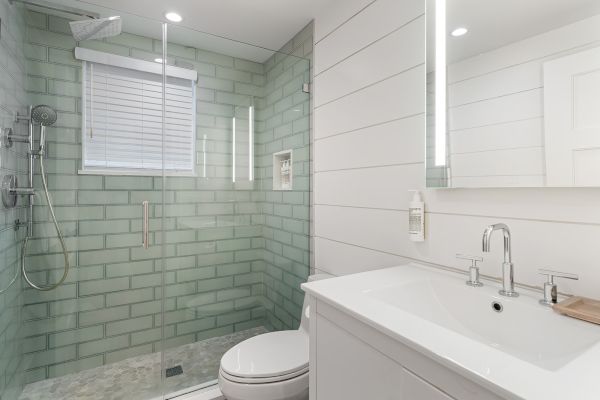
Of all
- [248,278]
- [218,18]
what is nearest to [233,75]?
[218,18]

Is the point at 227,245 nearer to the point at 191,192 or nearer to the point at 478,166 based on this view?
the point at 191,192

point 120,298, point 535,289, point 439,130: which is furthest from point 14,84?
point 535,289

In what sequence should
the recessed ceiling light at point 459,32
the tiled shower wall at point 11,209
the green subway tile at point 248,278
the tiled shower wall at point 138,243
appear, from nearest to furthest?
the recessed ceiling light at point 459,32 < the tiled shower wall at point 11,209 < the tiled shower wall at point 138,243 < the green subway tile at point 248,278

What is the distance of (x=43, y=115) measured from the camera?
1.75 meters

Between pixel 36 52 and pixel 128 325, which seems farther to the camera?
pixel 128 325

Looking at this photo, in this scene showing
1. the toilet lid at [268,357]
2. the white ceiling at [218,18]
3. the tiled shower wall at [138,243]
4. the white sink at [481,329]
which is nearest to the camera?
the white sink at [481,329]

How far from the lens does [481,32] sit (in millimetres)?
1118

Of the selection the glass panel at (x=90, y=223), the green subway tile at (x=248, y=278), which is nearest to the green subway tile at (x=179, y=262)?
the glass panel at (x=90, y=223)

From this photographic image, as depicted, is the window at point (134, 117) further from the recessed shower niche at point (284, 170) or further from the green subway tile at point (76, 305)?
the green subway tile at point (76, 305)

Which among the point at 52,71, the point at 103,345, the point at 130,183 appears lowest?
the point at 103,345

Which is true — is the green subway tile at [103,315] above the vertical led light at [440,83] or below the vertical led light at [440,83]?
below

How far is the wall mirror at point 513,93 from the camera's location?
86 centimetres

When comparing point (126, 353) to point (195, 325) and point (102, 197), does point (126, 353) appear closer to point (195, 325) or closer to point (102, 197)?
point (195, 325)

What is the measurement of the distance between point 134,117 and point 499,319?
2.22m
